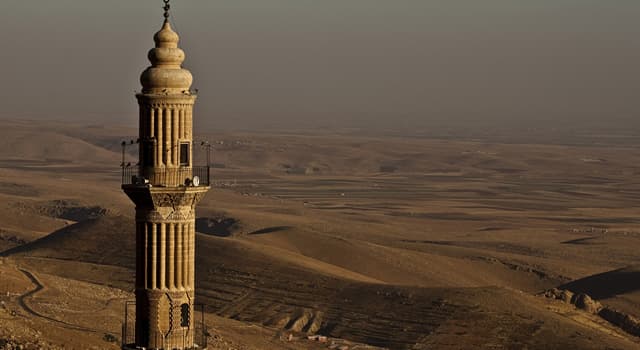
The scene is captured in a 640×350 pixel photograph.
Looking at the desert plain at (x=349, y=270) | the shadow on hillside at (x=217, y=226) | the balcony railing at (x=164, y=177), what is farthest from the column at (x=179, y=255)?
the shadow on hillside at (x=217, y=226)

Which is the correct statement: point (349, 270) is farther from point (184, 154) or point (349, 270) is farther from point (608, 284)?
point (184, 154)

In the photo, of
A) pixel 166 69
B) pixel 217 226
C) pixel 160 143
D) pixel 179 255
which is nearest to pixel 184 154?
pixel 160 143

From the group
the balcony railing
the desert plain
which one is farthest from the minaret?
the desert plain

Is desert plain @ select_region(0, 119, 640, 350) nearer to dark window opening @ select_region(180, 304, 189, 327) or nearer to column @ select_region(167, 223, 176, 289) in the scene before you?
dark window opening @ select_region(180, 304, 189, 327)

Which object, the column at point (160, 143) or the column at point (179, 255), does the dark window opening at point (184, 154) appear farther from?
the column at point (179, 255)

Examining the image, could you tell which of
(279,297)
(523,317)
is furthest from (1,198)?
(523,317)

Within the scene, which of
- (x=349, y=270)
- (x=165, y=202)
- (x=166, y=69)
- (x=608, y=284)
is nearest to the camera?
(x=166, y=69)
